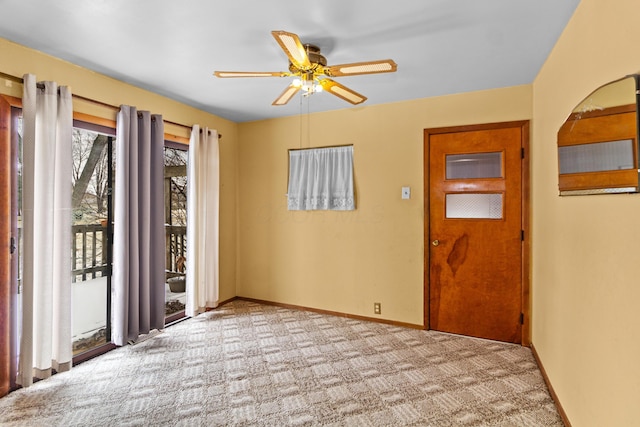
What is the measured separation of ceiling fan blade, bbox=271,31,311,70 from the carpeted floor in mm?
2227

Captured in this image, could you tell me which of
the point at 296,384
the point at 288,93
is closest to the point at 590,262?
the point at 296,384

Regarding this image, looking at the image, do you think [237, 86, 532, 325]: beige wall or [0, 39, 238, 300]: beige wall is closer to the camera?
[0, 39, 238, 300]: beige wall

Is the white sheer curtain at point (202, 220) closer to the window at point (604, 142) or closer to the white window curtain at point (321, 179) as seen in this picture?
the white window curtain at point (321, 179)

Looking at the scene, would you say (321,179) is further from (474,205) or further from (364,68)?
(364,68)

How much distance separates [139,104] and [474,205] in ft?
11.5

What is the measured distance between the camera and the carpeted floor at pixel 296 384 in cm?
212

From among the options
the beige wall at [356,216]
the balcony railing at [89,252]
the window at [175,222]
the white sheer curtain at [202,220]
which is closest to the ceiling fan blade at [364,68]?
the beige wall at [356,216]

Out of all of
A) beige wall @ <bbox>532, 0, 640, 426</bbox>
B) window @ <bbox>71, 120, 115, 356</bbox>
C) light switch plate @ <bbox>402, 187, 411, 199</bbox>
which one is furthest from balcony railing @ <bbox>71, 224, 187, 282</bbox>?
beige wall @ <bbox>532, 0, 640, 426</bbox>

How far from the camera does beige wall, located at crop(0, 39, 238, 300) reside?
2.39 metres

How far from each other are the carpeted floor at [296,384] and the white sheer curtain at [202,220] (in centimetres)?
60

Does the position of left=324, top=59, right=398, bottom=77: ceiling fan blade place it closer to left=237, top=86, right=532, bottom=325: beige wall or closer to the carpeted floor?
left=237, top=86, right=532, bottom=325: beige wall

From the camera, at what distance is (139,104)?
3.29 metres

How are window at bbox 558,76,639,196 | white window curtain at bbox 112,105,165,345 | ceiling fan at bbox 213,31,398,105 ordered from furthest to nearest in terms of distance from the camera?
white window curtain at bbox 112,105,165,345
ceiling fan at bbox 213,31,398,105
window at bbox 558,76,639,196

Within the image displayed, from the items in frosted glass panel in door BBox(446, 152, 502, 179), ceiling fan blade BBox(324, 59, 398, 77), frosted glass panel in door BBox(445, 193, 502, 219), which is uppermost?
ceiling fan blade BBox(324, 59, 398, 77)
